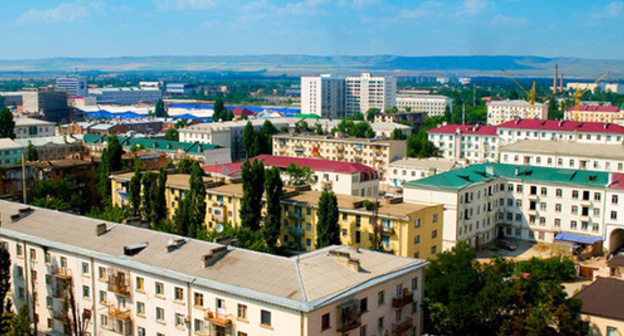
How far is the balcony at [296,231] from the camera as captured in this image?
81.5ft

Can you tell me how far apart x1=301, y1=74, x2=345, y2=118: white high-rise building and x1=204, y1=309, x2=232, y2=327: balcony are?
286ft

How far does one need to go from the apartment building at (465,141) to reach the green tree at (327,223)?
31094 mm

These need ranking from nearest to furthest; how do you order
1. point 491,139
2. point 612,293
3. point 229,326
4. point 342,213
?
point 229,326 < point 612,293 < point 342,213 < point 491,139

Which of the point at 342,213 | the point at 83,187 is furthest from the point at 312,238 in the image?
the point at 83,187

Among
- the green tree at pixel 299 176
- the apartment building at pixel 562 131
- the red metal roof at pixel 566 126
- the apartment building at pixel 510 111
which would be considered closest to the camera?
the green tree at pixel 299 176

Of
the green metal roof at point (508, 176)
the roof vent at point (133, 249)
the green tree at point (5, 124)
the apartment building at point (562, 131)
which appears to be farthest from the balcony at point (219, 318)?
the apartment building at point (562, 131)

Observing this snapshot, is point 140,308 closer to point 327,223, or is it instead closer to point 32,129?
point 327,223

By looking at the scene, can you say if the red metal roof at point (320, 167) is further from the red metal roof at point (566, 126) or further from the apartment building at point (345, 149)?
the red metal roof at point (566, 126)

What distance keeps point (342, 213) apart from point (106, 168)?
12.5 m

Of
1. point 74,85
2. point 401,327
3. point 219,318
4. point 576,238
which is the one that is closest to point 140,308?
point 219,318

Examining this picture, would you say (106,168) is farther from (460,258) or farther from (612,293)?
(612,293)

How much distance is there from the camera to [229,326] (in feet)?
45.4

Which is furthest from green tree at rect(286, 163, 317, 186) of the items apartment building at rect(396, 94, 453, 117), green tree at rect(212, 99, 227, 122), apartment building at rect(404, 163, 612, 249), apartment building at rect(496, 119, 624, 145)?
apartment building at rect(396, 94, 453, 117)

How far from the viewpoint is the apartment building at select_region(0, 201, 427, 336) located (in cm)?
1335
